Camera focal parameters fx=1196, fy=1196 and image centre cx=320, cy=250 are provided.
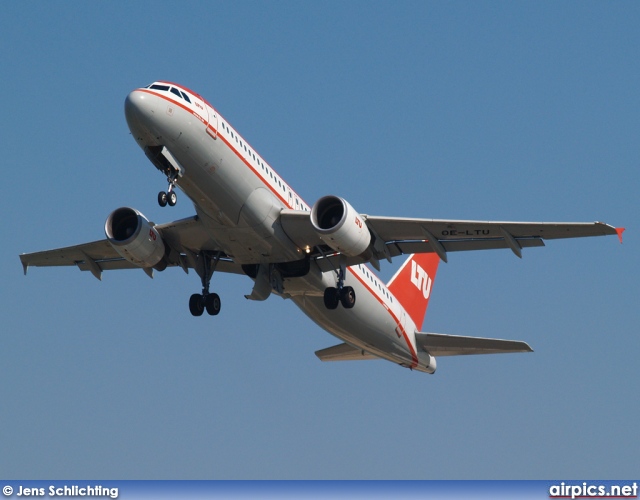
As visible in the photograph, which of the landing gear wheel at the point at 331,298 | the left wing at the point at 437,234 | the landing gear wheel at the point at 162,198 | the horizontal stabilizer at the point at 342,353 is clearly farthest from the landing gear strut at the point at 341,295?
the landing gear wheel at the point at 162,198

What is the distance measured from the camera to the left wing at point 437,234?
35.4 m

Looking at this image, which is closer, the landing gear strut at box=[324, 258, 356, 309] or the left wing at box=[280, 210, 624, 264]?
the left wing at box=[280, 210, 624, 264]

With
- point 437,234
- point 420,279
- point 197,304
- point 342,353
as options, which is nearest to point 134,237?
point 197,304

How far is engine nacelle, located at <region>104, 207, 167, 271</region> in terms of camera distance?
37.3m

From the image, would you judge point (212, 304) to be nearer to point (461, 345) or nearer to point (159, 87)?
point (159, 87)

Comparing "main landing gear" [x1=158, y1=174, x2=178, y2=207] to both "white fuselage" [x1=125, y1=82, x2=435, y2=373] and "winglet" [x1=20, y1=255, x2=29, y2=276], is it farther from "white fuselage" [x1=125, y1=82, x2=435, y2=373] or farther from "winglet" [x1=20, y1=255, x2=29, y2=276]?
"winglet" [x1=20, y1=255, x2=29, y2=276]

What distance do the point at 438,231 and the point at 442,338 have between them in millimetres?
8032

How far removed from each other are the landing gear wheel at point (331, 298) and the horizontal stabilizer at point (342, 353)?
6.89 m

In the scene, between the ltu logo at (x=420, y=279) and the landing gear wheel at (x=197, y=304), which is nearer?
the landing gear wheel at (x=197, y=304)

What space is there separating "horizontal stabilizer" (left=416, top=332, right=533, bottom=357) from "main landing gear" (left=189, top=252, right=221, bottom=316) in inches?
341

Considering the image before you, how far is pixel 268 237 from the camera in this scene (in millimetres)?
36031

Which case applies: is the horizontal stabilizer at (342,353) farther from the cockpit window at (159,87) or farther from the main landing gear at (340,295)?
the cockpit window at (159,87)

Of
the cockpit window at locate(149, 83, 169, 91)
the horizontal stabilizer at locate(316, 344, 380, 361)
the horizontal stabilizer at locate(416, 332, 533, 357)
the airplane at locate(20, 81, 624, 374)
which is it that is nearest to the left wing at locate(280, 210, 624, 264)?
the airplane at locate(20, 81, 624, 374)

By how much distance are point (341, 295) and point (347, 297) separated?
0.66ft
